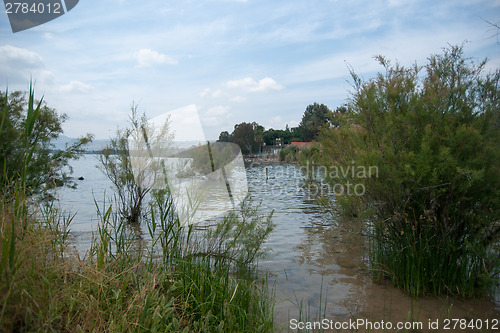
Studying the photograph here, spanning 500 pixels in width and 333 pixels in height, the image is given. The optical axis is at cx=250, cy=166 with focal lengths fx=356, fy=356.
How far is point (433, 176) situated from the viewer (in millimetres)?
4254

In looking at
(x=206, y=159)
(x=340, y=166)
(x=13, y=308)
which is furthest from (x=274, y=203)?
(x=13, y=308)

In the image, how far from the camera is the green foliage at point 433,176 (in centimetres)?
423

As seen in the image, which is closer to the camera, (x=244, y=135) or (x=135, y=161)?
(x=135, y=161)

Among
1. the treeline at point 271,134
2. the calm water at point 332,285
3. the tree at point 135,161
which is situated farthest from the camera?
the treeline at point 271,134

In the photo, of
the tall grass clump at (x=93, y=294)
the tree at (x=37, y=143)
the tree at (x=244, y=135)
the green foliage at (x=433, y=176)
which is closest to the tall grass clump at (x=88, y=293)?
the tall grass clump at (x=93, y=294)

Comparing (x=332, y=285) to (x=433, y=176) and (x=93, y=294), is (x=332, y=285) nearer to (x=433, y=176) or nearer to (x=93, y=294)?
(x=433, y=176)

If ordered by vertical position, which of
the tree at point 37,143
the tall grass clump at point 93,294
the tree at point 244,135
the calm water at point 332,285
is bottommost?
the calm water at point 332,285

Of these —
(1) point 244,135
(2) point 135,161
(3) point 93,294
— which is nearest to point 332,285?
(3) point 93,294

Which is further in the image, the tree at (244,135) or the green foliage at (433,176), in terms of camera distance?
the tree at (244,135)

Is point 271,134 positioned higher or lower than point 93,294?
higher

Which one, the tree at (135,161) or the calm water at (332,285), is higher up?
the tree at (135,161)

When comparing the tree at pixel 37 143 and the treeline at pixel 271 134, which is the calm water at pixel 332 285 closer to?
the tree at pixel 37 143

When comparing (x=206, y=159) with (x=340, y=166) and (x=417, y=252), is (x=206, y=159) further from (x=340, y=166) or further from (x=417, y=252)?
(x=417, y=252)

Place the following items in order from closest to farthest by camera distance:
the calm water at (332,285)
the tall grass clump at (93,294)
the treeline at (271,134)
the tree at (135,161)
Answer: the tall grass clump at (93,294), the calm water at (332,285), the tree at (135,161), the treeline at (271,134)
